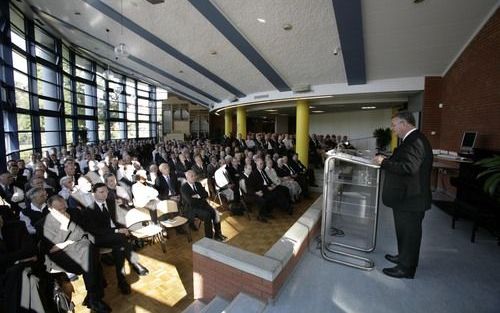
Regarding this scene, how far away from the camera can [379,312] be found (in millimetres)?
1615

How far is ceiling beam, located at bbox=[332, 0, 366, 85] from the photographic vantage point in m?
3.90

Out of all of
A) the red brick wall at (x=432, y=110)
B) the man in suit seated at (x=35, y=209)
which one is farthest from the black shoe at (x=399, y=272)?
the red brick wall at (x=432, y=110)

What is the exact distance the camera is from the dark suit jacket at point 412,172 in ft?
5.83

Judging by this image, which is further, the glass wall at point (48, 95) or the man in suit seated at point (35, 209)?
the glass wall at point (48, 95)

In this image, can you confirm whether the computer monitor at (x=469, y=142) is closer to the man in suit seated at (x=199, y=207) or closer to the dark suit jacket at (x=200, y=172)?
the man in suit seated at (x=199, y=207)

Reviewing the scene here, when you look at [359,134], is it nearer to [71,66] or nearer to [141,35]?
[141,35]

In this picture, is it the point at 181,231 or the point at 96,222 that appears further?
the point at 181,231

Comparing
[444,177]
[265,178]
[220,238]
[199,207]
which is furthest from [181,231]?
[444,177]

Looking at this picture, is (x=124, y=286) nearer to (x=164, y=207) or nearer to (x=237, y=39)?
(x=164, y=207)

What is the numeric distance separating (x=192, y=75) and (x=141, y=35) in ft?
11.4

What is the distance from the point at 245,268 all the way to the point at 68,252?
1.88 m

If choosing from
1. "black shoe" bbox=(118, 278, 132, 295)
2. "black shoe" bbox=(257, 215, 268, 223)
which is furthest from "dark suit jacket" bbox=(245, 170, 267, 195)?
"black shoe" bbox=(118, 278, 132, 295)

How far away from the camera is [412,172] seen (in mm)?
1757

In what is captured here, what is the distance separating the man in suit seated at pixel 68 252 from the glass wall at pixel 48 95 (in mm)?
5402
